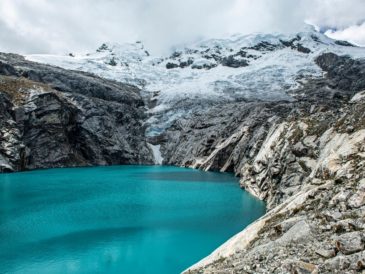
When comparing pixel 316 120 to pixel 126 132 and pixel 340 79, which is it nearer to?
pixel 126 132

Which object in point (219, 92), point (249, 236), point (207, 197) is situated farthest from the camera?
point (219, 92)

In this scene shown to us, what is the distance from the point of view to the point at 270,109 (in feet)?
406

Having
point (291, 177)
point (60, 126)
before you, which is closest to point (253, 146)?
point (291, 177)

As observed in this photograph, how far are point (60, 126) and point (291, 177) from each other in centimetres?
8424

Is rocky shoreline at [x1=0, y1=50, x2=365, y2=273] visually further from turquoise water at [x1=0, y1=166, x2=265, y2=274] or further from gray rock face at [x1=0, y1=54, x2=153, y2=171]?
turquoise water at [x1=0, y1=166, x2=265, y2=274]

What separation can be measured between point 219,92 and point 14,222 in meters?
146

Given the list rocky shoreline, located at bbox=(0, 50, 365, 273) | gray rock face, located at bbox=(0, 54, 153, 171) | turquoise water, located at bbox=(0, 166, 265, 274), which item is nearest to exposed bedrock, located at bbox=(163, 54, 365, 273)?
rocky shoreline, located at bbox=(0, 50, 365, 273)

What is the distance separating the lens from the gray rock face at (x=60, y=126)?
379 ft

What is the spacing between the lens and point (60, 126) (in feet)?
411

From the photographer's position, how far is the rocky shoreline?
17516 mm

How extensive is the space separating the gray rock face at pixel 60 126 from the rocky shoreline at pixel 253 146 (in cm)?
29

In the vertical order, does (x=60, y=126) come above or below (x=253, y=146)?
above

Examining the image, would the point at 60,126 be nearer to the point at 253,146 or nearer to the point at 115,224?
the point at 253,146

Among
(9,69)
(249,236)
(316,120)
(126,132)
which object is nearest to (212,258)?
(249,236)
